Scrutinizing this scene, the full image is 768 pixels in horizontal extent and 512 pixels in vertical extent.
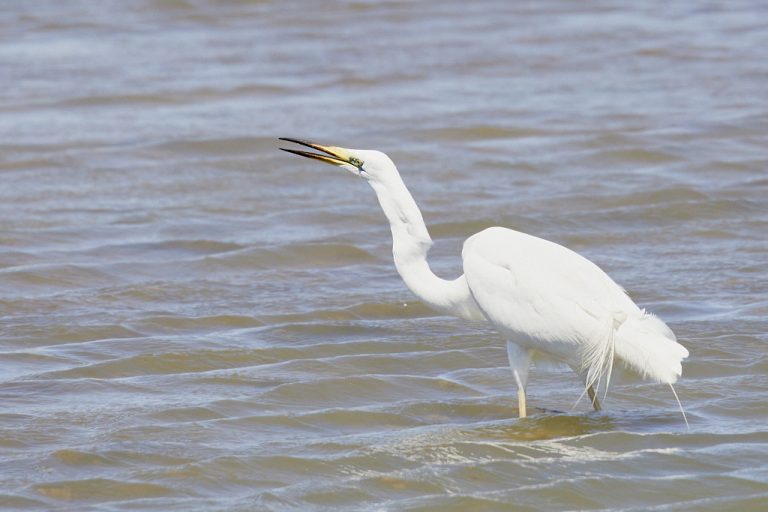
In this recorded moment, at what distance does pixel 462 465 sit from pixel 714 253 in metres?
3.46

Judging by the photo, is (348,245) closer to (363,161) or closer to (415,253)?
(415,253)

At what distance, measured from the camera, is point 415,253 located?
6105mm

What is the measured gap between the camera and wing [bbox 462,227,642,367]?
5633 mm

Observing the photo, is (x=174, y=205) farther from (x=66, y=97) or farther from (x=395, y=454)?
(x=395, y=454)

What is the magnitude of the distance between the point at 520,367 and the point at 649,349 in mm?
561

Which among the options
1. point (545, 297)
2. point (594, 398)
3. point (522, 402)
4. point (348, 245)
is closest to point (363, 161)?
point (545, 297)


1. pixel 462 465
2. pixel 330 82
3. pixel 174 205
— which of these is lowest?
pixel 462 465

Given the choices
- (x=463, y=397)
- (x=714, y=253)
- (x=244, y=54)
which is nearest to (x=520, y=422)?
(x=463, y=397)

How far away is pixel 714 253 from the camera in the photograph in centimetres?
821

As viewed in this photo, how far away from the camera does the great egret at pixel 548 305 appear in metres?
5.58

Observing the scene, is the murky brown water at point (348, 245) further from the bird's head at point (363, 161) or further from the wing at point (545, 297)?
the bird's head at point (363, 161)

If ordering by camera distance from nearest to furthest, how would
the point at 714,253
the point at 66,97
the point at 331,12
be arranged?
the point at 714,253, the point at 66,97, the point at 331,12

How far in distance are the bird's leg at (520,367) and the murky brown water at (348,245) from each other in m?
0.09

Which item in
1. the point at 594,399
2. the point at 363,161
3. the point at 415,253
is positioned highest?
the point at 363,161
